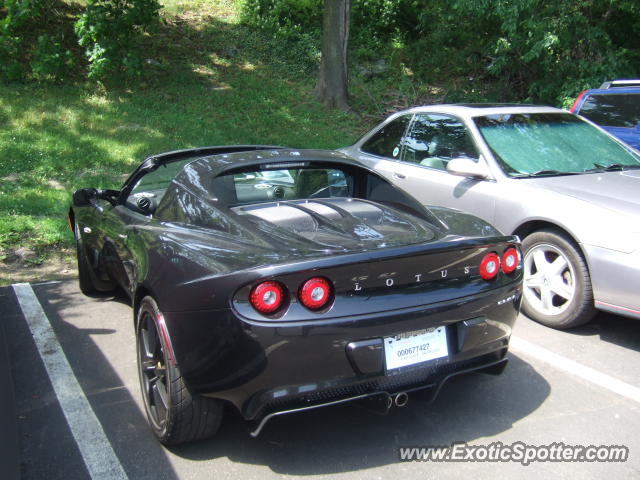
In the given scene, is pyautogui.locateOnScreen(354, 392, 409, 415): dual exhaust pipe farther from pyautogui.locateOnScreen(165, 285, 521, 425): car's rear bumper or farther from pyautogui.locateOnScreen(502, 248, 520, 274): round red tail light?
pyautogui.locateOnScreen(502, 248, 520, 274): round red tail light

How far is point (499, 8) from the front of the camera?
1161cm

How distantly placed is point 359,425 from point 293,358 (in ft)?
2.86

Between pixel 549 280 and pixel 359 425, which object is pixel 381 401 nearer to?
pixel 359 425

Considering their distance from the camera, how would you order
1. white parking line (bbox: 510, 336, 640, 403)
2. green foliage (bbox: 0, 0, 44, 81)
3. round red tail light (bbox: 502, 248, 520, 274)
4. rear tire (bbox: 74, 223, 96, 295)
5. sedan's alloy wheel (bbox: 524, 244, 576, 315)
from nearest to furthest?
1. round red tail light (bbox: 502, 248, 520, 274)
2. white parking line (bbox: 510, 336, 640, 403)
3. sedan's alloy wheel (bbox: 524, 244, 576, 315)
4. rear tire (bbox: 74, 223, 96, 295)
5. green foliage (bbox: 0, 0, 44, 81)

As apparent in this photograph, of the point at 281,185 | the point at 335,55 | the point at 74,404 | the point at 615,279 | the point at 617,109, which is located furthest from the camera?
the point at 335,55

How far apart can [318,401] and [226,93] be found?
37.5 ft

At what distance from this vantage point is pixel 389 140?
6152 millimetres

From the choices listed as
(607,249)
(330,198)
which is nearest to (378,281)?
(330,198)

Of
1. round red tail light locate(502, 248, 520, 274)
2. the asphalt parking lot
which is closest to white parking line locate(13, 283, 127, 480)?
the asphalt parking lot

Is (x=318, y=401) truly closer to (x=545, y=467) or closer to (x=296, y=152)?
(x=545, y=467)

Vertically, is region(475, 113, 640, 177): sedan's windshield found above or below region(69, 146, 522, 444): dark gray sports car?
above

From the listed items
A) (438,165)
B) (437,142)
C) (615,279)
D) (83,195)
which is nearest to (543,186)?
(615,279)

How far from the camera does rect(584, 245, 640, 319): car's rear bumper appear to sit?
392 cm

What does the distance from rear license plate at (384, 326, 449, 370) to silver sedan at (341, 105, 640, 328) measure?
1.72 m
